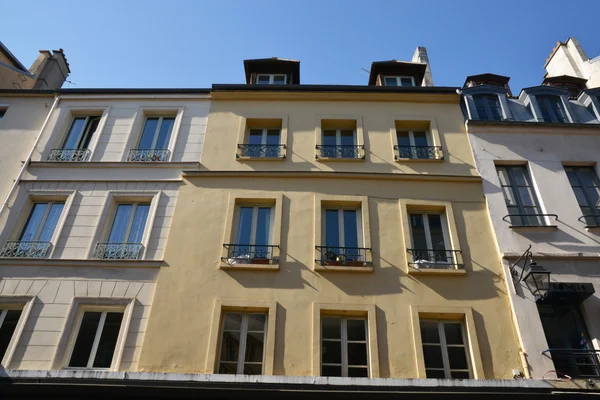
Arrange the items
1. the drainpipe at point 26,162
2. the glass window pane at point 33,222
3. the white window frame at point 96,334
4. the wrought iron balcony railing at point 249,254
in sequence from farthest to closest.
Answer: the drainpipe at point 26,162 → the glass window pane at point 33,222 → the wrought iron balcony railing at point 249,254 → the white window frame at point 96,334

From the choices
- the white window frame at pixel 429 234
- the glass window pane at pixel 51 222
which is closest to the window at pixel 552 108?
the white window frame at pixel 429 234

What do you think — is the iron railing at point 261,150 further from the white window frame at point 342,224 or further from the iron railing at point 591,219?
the iron railing at point 591,219

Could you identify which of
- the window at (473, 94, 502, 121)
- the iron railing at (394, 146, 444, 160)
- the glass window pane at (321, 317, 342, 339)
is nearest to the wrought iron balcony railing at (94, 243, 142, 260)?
the glass window pane at (321, 317, 342, 339)

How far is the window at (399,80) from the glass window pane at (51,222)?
10078 millimetres

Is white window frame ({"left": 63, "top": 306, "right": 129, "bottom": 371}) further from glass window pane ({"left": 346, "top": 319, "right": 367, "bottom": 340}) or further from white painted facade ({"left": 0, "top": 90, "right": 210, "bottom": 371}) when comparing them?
glass window pane ({"left": 346, "top": 319, "right": 367, "bottom": 340})

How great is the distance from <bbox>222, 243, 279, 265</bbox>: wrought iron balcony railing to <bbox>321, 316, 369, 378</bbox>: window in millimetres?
1791

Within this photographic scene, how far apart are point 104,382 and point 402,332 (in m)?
5.56

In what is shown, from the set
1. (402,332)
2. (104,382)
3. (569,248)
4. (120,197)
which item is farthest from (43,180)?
(569,248)

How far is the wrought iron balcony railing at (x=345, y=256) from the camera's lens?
9844 mm

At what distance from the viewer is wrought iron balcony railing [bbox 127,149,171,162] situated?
11852mm

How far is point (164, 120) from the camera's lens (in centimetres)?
1297

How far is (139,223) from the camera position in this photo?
10.7 metres

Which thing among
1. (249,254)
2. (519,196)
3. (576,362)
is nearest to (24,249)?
(249,254)

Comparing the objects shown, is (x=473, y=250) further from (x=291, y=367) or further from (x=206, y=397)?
(x=206, y=397)
